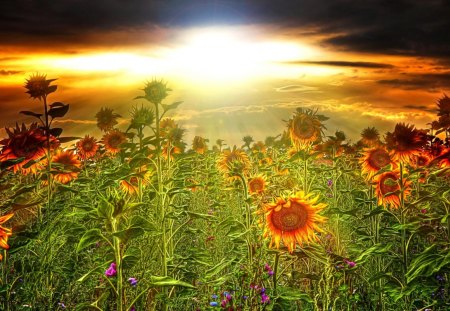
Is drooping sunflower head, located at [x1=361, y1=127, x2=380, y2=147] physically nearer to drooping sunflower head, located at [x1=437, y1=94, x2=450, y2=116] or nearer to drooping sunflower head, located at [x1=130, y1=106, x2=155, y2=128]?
drooping sunflower head, located at [x1=437, y1=94, x2=450, y2=116]

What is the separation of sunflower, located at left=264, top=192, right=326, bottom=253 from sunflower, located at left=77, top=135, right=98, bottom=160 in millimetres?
4433

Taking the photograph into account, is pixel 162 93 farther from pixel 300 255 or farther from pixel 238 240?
pixel 300 255

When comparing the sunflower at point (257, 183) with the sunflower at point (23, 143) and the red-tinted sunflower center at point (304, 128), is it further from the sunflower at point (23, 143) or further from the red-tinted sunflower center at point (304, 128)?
the sunflower at point (23, 143)

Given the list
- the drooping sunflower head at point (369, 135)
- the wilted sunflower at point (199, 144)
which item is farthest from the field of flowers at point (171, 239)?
the wilted sunflower at point (199, 144)

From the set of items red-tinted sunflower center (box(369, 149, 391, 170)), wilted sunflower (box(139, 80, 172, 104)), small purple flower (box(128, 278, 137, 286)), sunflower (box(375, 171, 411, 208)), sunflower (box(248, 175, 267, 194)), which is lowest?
small purple flower (box(128, 278, 137, 286))

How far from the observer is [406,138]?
4.35m

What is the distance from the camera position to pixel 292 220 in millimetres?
3617

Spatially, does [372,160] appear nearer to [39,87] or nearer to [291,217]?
[291,217]

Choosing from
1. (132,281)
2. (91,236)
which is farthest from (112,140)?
(91,236)

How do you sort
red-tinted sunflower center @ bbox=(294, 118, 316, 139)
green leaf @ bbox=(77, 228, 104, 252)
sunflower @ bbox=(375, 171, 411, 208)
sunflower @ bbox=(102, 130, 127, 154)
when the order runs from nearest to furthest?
green leaf @ bbox=(77, 228, 104, 252), sunflower @ bbox=(375, 171, 411, 208), red-tinted sunflower center @ bbox=(294, 118, 316, 139), sunflower @ bbox=(102, 130, 127, 154)

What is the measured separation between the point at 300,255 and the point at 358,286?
1.97m

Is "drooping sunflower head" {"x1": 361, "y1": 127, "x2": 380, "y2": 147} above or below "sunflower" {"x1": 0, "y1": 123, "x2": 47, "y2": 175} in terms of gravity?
below

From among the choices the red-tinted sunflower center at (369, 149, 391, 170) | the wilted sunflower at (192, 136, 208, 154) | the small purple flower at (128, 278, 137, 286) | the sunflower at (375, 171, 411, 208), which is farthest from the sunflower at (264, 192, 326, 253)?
the wilted sunflower at (192, 136, 208, 154)

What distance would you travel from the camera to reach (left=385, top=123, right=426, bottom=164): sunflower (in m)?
4.30
